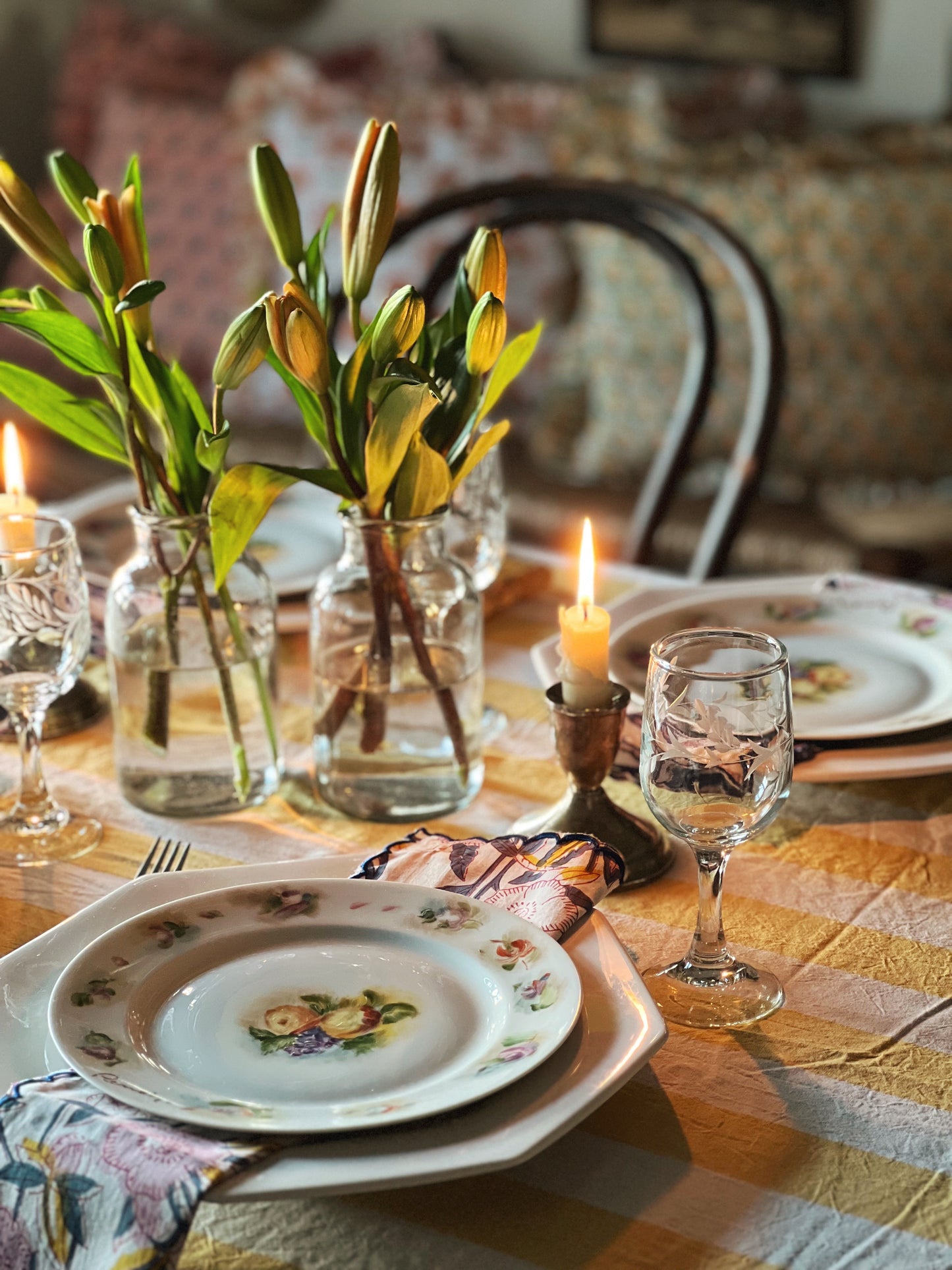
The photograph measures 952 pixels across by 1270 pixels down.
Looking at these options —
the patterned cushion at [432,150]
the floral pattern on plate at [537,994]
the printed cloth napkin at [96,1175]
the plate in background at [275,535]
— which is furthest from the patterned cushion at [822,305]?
the printed cloth napkin at [96,1175]

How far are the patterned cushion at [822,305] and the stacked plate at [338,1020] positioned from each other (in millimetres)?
1690

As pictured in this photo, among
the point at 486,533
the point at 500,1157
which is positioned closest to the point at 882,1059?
the point at 500,1157

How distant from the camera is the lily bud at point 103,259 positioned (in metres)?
0.70

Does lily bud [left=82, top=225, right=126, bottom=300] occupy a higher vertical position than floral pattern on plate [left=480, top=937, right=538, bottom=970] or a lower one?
higher

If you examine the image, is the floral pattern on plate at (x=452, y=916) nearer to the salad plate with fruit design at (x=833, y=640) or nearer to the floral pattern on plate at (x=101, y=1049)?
the floral pattern on plate at (x=101, y=1049)

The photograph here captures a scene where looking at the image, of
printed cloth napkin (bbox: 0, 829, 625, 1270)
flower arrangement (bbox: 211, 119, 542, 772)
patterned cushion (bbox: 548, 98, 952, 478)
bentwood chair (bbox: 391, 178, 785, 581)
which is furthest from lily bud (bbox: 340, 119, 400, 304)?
patterned cushion (bbox: 548, 98, 952, 478)

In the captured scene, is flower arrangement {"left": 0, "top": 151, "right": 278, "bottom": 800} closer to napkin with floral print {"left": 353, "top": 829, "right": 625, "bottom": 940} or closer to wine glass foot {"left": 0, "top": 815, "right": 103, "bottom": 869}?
wine glass foot {"left": 0, "top": 815, "right": 103, "bottom": 869}

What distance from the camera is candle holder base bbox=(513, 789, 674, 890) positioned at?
0.77 metres

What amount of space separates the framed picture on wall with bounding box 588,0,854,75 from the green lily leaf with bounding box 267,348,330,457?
217cm

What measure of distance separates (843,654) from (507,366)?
0.36 metres

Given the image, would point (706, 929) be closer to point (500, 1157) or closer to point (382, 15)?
point (500, 1157)

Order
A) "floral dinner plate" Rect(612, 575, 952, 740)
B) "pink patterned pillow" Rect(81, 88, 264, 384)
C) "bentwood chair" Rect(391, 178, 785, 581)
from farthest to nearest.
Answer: "pink patterned pillow" Rect(81, 88, 264, 384) → "bentwood chair" Rect(391, 178, 785, 581) → "floral dinner plate" Rect(612, 575, 952, 740)

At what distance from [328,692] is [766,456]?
70 centimetres

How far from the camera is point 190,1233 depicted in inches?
21.1
